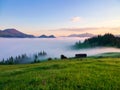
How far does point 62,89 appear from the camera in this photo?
1191 inches

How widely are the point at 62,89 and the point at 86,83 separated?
3634 millimetres

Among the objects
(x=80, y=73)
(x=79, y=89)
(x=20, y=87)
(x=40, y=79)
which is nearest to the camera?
(x=79, y=89)

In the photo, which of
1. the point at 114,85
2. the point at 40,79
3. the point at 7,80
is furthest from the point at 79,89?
the point at 7,80

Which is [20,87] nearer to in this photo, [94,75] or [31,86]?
[31,86]

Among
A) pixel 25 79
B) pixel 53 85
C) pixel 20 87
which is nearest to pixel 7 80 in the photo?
pixel 25 79

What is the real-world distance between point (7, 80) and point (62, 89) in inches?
443

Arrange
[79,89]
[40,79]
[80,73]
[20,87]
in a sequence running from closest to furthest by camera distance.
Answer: [79,89] < [20,87] < [40,79] < [80,73]

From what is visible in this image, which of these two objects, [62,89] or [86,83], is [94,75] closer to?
[86,83]

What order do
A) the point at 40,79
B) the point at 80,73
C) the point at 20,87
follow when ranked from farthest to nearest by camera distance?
the point at 80,73 → the point at 40,79 → the point at 20,87

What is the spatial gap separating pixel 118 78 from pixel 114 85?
345 cm

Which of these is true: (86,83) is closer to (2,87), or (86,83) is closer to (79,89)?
(79,89)

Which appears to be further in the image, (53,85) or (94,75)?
(94,75)

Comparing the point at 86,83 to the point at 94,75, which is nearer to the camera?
the point at 86,83

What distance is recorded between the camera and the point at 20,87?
1272 inches
